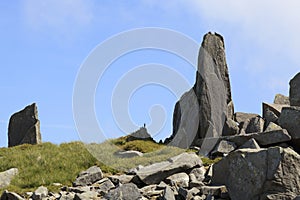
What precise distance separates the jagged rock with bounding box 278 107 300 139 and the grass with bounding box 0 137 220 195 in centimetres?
307

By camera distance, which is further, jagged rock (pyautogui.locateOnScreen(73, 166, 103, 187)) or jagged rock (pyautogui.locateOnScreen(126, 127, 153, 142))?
jagged rock (pyautogui.locateOnScreen(126, 127, 153, 142))

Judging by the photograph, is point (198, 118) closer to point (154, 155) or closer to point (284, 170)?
point (154, 155)

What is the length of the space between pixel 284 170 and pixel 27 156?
1505cm

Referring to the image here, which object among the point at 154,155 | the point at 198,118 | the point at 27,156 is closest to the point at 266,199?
the point at 154,155

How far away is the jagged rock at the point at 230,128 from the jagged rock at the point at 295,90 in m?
3.42

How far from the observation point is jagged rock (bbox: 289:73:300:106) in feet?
76.7

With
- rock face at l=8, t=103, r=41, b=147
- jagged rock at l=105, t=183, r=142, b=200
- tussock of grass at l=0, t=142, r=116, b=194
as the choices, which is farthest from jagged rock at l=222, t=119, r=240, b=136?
jagged rock at l=105, t=183, r=142, b=200

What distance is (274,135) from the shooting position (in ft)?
66.0

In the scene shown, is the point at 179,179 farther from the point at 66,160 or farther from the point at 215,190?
the point at 66,160

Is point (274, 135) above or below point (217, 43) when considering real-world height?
below

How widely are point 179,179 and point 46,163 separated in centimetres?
862

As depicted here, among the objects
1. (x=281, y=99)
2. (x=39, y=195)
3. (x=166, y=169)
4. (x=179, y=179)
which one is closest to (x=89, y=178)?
(x=39, y=195)

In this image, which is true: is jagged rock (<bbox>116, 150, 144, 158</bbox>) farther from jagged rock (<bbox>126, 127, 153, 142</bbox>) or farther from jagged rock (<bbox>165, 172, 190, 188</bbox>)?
jagged rock (<bbox>165, 172, 190, 188</bbox>)

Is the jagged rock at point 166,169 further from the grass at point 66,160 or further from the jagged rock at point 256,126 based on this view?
the jagged rock at point 256,126
